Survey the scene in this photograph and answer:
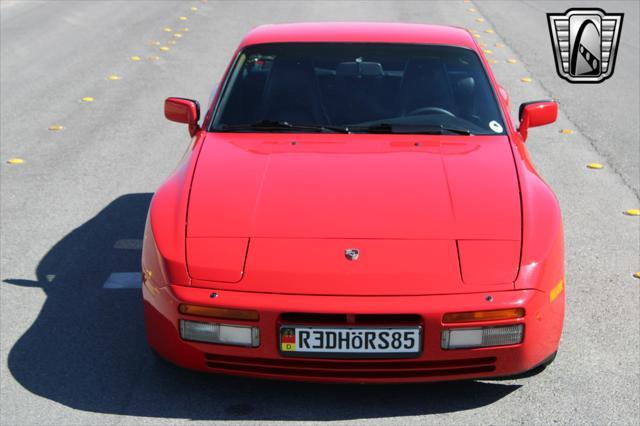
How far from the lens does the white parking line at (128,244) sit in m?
6.45

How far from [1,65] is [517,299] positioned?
9.96 m

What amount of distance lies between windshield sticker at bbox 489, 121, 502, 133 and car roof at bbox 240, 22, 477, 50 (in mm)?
700

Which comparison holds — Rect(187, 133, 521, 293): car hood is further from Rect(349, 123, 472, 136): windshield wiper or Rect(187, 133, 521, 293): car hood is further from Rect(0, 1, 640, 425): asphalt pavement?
Rect(0, 1, 640, 425): asphalt pavement

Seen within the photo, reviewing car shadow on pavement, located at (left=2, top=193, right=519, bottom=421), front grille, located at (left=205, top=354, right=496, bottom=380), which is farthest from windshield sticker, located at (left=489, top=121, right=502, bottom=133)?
front grille, located at (left=205, top=354, right=496, bottom=380)

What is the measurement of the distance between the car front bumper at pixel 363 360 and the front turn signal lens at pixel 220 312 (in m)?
0.02

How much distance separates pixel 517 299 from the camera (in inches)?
166

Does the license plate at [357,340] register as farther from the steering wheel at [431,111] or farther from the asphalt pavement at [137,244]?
the steering wheel at [431,111]

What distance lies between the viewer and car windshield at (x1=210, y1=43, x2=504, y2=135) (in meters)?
5.60

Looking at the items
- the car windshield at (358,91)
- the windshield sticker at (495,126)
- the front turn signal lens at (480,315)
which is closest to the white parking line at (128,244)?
the car windshield at (358,91)

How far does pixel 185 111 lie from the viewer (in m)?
5.94

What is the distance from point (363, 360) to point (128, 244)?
2749 millimetres

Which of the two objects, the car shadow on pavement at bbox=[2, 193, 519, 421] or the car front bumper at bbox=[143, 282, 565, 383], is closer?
the car front bumper at bbox=[143, 282, 565, 383]

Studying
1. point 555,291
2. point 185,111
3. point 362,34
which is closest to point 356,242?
point 555,291

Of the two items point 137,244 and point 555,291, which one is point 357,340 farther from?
point 137,244
